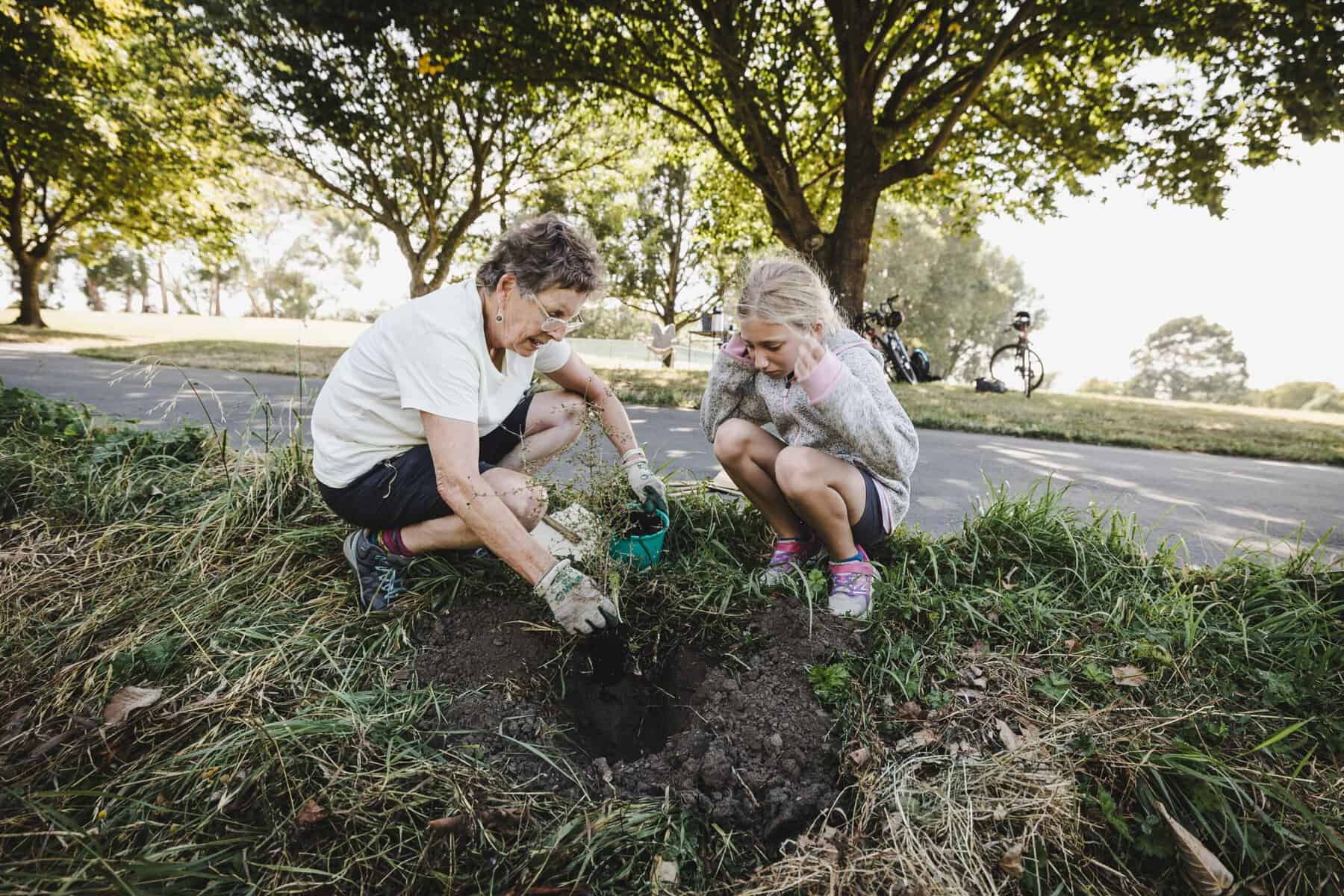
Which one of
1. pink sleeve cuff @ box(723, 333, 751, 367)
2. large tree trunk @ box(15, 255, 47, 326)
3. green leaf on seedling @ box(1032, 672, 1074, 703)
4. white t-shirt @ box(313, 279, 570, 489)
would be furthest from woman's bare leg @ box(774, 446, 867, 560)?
large tree trunk @ box(15, 255, 47, 326)

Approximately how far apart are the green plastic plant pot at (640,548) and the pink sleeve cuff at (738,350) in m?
0.67

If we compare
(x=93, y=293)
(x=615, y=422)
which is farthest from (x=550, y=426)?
(x=93, y=293)

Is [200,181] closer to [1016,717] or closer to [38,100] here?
[38,100]

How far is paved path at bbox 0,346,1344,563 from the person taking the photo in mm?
3166

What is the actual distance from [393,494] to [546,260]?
0.95m

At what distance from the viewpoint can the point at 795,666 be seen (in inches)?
69.9

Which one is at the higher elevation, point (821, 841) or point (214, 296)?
point (214, 296)

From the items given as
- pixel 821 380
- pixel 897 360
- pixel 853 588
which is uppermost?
pixel 897 360

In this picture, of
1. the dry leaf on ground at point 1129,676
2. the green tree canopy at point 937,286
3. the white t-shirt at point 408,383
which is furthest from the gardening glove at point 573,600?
the green tree canopy at point 937,286

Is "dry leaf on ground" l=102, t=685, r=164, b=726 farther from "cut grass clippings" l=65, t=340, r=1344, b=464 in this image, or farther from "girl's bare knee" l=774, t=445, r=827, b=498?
"girl's bare knee" l=774, t=445, r=827, b=498

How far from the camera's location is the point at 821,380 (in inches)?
77.0

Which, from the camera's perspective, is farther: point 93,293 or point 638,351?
point 93,293

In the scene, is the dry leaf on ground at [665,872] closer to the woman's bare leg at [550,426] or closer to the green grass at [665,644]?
the green grass at [665,644]

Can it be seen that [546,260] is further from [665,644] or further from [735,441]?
[665,644]
